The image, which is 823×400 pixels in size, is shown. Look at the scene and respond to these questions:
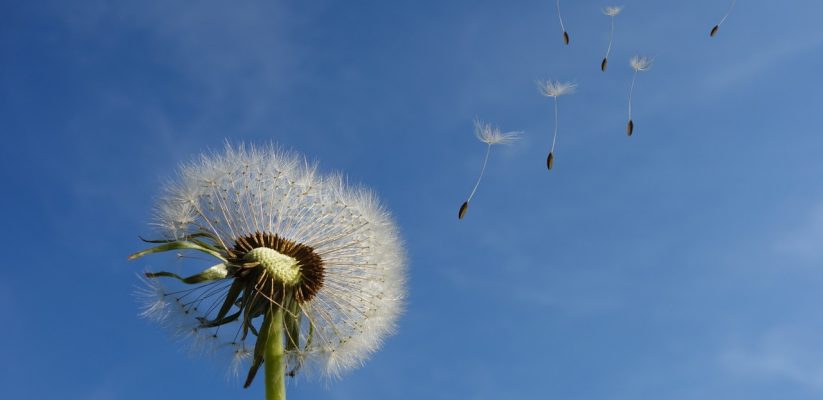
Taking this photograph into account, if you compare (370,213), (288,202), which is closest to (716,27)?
(370,213)

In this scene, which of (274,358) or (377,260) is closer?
(274,358)

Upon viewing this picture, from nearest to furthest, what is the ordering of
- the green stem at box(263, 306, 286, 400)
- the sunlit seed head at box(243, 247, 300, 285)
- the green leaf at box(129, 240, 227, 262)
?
the green stem at box(263, 306, 286, 400) < the green leaf at box(129, 240, 227, 262) < the sunlit seed head at box(243, 247, 300, 285)

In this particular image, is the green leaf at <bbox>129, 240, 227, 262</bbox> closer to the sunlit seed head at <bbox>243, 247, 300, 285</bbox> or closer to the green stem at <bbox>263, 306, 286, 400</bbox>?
the sunlit seed head at <bbox>243, 247, 300, 285</bbox>

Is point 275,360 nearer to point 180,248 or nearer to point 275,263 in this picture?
point 275,263

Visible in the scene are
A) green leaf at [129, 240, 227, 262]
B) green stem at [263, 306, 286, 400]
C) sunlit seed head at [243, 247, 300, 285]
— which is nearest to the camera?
green stem at [263, 306, 286, 400]

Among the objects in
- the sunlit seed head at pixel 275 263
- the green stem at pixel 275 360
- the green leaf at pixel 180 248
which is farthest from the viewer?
the sunlit seed head at pixel 275 263

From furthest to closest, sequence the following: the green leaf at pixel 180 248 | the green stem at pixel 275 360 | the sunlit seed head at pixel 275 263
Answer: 1. the sunlit seed head at pixel 275 263
2. the green leaf at pixel 180 248
3. the green stem at pixel 275 360

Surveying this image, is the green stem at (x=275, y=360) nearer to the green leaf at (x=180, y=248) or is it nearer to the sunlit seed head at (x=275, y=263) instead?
the sunlit seed head at (x=275, y=263)

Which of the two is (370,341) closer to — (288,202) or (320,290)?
(320,290)
